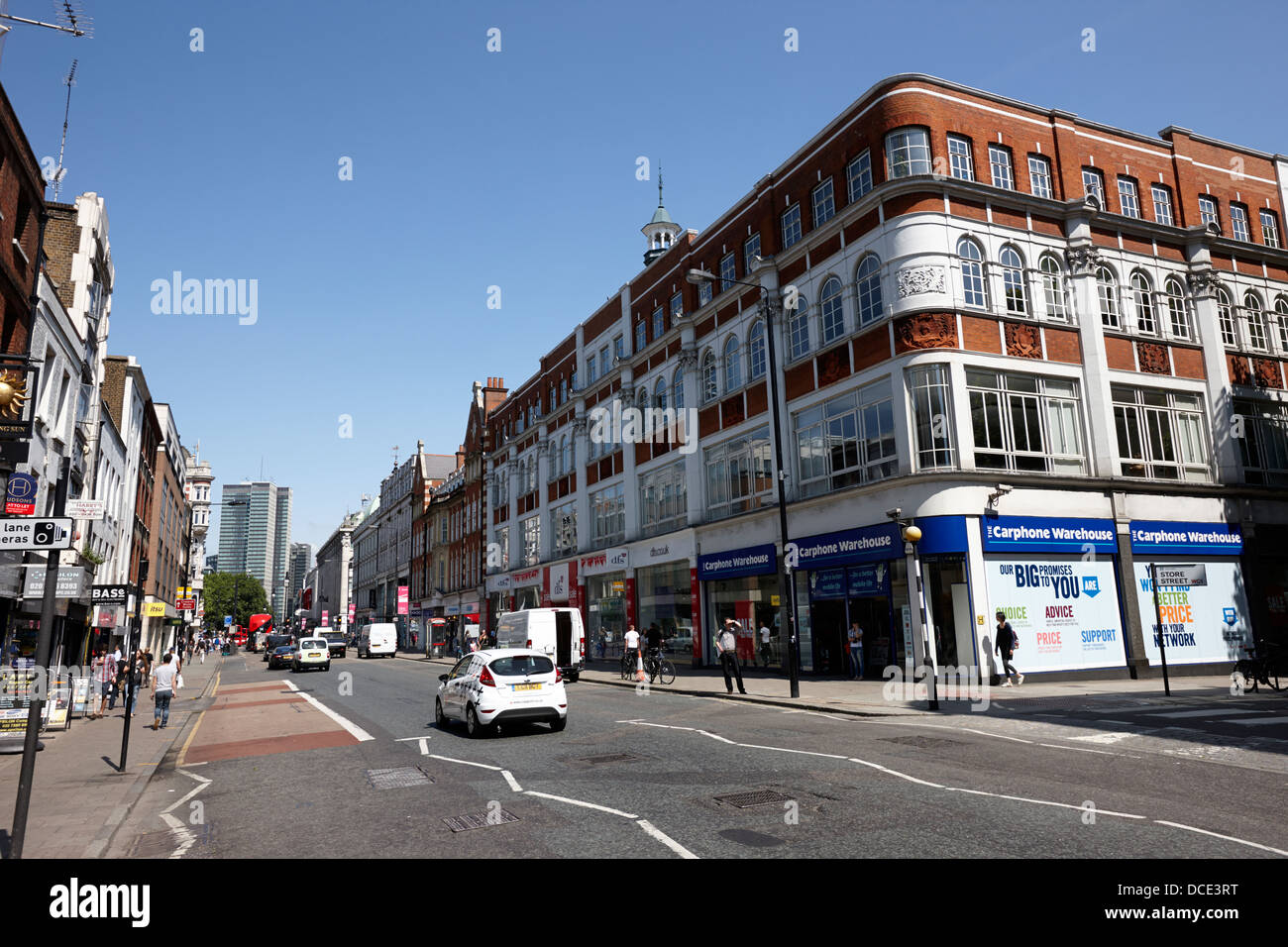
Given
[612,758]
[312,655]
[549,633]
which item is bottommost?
[612,758]

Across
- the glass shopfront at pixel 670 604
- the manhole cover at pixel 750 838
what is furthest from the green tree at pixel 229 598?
the manhole cover at pixel 750 838

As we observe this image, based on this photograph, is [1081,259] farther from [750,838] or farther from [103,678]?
[103,678]

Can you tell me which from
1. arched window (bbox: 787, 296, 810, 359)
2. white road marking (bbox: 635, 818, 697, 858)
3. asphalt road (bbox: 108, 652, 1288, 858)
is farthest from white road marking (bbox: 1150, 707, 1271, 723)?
arched window (bbox: 787, 296, 810, 359)

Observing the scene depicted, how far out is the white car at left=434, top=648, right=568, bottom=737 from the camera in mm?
14766

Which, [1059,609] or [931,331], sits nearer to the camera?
[1059,609]

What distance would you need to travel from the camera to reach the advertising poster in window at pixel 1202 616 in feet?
80.5

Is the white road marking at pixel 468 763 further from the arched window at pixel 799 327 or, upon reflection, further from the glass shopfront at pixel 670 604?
the glass shopfront at pixel 670 604

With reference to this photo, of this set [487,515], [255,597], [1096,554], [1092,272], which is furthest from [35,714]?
[255,597]

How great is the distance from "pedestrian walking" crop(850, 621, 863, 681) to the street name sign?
20.6 meters

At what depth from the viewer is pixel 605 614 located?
42.5 meters

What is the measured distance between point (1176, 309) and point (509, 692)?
2634 centimetres

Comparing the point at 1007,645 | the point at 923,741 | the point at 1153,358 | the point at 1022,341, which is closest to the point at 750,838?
the point at 923,741
